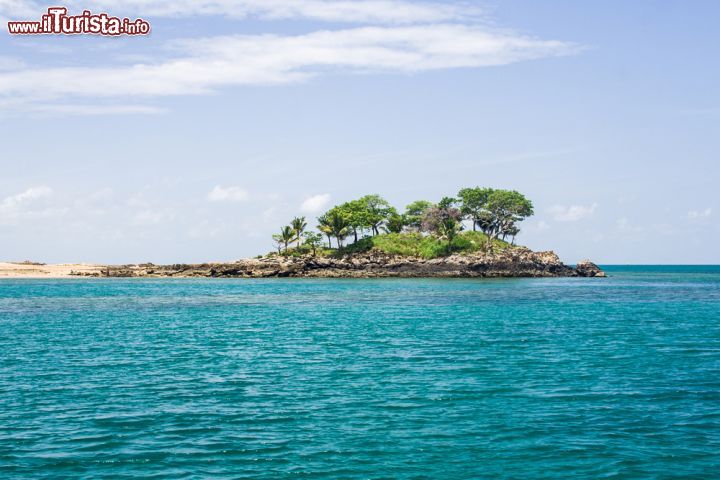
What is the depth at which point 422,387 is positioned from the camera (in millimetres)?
30016

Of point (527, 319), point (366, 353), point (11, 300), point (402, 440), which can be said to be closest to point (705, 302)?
point (527, 319)

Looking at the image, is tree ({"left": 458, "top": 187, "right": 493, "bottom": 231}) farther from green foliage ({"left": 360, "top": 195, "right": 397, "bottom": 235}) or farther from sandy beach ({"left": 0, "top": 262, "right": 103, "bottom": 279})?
sandy beach ({"left": 0, "top": 262, "right": 103, "bottom": 279})

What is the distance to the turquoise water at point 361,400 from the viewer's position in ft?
65.0

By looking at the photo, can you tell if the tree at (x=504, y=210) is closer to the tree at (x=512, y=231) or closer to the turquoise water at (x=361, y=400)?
the tree at (x=512, y=231)

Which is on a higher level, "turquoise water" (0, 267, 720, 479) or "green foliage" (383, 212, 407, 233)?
"green foliage" (383, 212, 407, 233)

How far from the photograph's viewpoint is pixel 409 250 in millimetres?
165500

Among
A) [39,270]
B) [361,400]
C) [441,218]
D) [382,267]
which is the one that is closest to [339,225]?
[382,267]

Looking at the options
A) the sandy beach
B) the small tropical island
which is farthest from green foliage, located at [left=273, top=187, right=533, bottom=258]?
the sandy beach

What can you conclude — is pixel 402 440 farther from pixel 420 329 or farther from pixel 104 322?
pixel 104 322

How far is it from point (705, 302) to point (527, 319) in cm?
3785

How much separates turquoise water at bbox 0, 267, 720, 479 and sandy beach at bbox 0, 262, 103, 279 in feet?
438

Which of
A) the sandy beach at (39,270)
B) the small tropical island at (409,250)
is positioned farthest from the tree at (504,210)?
the sandy beach at (39,270)

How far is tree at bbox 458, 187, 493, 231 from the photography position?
16600 cm

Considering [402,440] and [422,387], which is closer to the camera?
[402,440]
